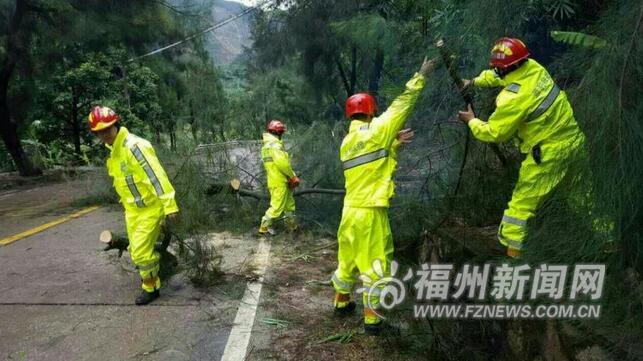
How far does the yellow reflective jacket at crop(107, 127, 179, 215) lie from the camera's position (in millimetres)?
4012

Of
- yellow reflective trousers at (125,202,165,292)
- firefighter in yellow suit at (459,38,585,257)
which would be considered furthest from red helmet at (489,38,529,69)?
yellow reflective trousers at (125,202,165,292)

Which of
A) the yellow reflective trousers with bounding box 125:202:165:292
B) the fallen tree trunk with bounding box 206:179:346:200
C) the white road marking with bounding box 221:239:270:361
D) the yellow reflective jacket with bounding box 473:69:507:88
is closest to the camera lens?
the yellow reflective jacket with bounding box 473:69:507:88

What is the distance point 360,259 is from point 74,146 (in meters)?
17.1

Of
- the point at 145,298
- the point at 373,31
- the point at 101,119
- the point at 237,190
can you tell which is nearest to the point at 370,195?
the point at 145,298

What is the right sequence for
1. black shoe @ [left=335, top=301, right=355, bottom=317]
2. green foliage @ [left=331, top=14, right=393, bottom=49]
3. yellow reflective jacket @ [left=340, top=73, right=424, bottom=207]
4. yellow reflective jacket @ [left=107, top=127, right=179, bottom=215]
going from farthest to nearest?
green foliage @ [left=331, top=14, right=393, bottom=49]
yellow reflective jacket @ [left=107, top=127, right=179, bottom=215]
black shoe @ [left=335, top=301, right=355, bottom=317]
yellow reflective jacket @ [left=340, top=73, right=424, bottom=207]

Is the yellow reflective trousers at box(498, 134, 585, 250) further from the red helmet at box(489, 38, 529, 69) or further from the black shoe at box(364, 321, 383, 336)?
the black shoe at box(364, 321, 383, 336)

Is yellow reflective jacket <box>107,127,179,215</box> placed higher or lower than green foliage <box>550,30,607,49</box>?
lower

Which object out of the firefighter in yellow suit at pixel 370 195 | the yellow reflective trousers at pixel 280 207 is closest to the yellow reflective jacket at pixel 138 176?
the firefighter in yellow suit at pixel 370 195

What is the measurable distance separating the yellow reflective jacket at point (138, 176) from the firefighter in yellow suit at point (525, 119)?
2.51 meters

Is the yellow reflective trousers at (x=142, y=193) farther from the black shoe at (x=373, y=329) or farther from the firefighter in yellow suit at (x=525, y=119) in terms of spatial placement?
the firefighter in yellow suit at (x=525, y=119)

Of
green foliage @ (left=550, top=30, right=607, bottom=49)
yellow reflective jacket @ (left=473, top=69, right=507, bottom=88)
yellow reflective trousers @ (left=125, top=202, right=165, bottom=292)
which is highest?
green foliage @ (left=550, top=30, right=607, bottom=49)

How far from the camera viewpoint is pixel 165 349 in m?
3.33

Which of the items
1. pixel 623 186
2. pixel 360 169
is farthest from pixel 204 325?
pixel 623 186

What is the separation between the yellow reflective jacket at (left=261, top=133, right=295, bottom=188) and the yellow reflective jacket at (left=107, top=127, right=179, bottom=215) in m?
2.79
